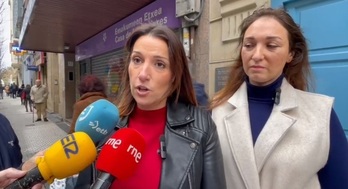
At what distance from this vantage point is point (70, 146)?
1055 mm

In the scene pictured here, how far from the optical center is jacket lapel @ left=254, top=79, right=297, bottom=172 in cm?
139

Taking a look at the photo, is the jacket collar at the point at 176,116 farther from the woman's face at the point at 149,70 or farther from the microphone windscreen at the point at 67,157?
the microphone windscreen at the point at 67,157

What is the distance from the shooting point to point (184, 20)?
4484 millimetres

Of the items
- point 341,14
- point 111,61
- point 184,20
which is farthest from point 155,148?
point 111,61

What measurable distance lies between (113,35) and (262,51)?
671 centimetres

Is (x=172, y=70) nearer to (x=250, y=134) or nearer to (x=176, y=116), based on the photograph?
(x=176, y=116)

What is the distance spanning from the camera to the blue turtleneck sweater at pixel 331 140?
1.37m

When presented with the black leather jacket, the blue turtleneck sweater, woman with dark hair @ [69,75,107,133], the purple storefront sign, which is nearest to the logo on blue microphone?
the black leather jacket

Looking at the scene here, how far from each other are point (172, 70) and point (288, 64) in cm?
64

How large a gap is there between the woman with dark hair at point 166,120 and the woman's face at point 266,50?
12.1 inches

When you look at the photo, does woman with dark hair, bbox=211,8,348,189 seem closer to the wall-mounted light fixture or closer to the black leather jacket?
the black leather jacket

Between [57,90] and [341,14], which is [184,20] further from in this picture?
[57,90]

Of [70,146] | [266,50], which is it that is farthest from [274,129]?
[70,146]

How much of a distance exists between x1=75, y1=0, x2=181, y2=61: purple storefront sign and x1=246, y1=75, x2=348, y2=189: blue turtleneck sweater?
318cm
